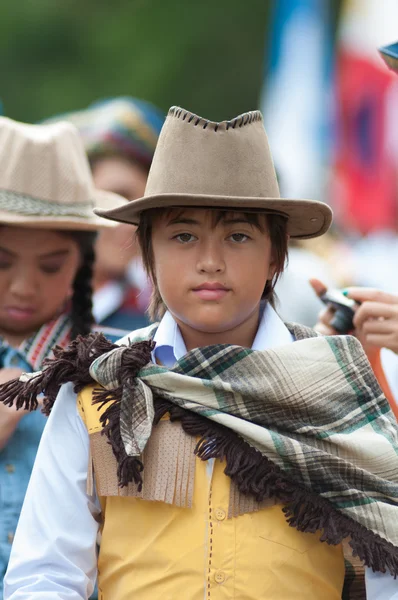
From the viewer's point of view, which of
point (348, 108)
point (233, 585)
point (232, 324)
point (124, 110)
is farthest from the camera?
point (348, 108)

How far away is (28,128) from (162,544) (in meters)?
1.97

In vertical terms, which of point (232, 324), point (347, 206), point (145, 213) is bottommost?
point (347, 206)

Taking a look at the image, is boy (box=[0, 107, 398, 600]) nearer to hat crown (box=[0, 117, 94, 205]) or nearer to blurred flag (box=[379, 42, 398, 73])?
blurred flag (box=[379, 42, 398, 73])

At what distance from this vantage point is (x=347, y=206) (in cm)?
1100

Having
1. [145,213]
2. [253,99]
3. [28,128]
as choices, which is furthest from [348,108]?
[145,213]

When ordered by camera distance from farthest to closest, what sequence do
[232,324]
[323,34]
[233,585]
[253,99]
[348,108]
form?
[253,99] → [323,34] → [348,108] → [232,324] → [233,585]

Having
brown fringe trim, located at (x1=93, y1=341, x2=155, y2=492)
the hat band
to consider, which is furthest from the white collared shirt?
the hat band

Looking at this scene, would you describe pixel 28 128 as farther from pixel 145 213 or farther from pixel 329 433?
pixel 329 433

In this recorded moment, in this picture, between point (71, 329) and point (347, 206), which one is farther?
point (347, 206)

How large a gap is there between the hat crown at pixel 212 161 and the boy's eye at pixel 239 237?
0.10 meters

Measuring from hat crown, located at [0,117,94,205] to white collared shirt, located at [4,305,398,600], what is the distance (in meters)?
1.33

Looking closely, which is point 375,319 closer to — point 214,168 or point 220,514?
point 214,168

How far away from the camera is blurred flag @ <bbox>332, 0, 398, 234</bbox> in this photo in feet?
35.0

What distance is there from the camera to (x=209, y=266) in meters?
2.63
